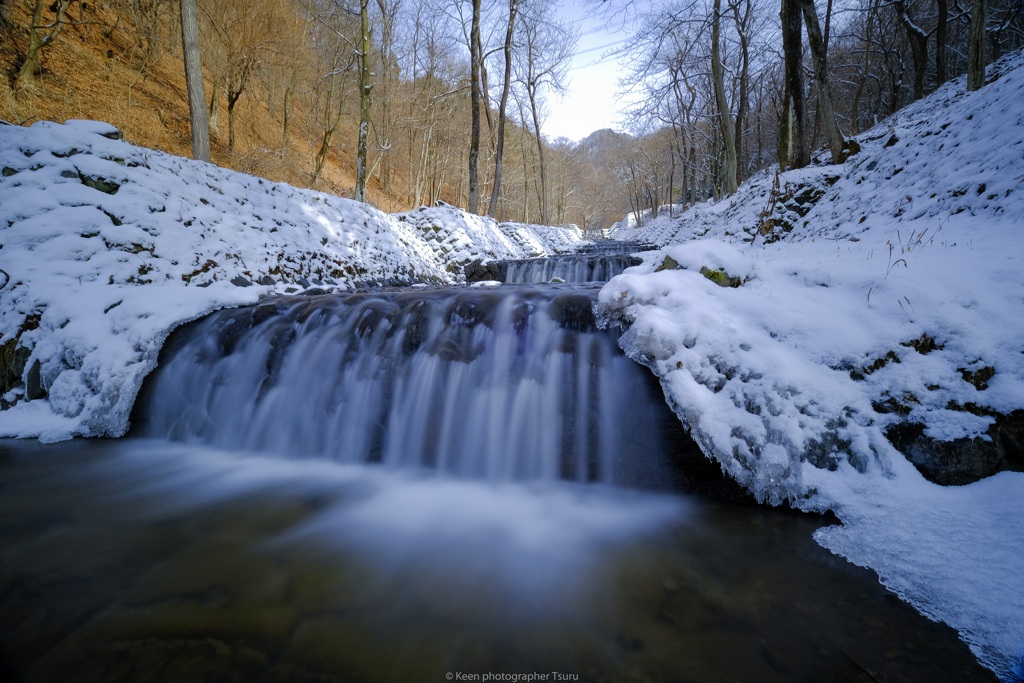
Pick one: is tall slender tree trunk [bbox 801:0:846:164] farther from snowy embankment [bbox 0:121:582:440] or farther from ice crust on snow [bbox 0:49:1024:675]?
snowy embankment [bbox 0:121:582:440]

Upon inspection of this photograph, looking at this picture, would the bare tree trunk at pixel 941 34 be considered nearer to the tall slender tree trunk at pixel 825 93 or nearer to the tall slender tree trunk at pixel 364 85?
the tall slender tree trunk at pixel 825 93

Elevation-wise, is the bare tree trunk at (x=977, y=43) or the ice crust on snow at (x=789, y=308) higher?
the bare tree trunk at (x=977, y=43)

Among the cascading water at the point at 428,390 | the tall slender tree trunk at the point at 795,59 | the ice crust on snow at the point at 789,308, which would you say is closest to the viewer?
the ice crust on snow at the point at 789,308

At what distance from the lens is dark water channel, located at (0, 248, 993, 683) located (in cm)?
130

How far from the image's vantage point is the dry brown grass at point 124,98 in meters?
9.86

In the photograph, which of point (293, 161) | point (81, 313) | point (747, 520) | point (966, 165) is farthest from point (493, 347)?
point (293, 161)

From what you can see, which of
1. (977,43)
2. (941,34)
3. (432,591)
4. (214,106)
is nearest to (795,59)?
(977,43)

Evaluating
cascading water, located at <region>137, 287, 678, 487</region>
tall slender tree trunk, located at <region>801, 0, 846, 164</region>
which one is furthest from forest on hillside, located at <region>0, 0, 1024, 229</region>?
cascading water, located at <region>137, 287, 678, 487</region>

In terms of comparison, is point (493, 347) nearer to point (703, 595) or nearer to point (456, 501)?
point (456, 501)

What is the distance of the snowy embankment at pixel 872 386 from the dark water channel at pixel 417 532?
17 cm

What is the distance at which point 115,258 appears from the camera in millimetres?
4285

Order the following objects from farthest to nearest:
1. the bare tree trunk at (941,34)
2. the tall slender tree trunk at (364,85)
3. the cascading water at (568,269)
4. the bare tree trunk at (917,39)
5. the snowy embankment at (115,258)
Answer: the bare tree trunk at (917,39), the bare tree trunk at (941,34), the tall slender tree trunk at (364,85), the cascading water at (568,269), the snowy embankment at (115,258)

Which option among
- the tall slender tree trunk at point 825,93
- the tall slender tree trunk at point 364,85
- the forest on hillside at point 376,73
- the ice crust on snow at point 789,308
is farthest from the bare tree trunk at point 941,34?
the tall slender tree trunk at point 364,85

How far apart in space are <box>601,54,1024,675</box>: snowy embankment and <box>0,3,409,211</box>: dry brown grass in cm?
1084
